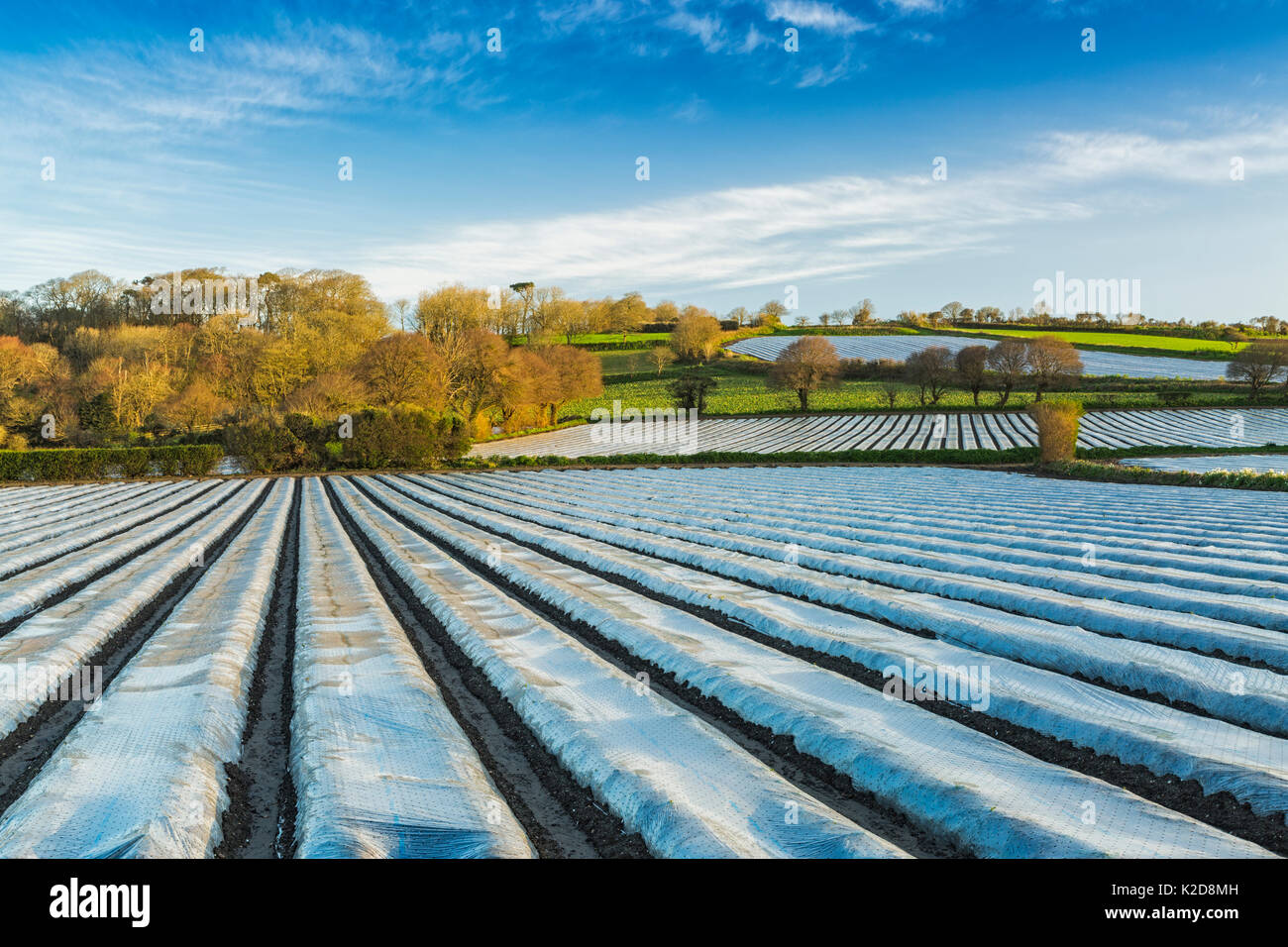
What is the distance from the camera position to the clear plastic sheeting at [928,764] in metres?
3.32

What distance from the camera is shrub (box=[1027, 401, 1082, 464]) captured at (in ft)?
90.6

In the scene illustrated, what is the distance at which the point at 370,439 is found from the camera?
34844mm

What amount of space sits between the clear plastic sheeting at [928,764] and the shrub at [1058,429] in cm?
2584

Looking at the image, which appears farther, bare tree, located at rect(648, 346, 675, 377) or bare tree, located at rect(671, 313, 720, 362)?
bare tree, located at rect(671, 313, 720, 362)

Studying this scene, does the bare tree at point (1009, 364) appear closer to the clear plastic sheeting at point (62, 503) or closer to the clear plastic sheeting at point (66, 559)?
the clear plastic sheeting at point (62, 503)

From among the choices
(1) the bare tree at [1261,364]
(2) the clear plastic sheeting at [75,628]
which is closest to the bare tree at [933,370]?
(1) the bare tree at [1261,364]

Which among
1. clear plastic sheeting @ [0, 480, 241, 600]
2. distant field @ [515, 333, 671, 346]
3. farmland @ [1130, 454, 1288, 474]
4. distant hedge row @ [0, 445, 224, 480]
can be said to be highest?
distant field @ [515, 333, 671, 346]

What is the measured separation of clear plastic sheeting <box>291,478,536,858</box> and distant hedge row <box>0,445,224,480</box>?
30.2m

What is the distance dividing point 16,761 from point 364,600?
3830 millimetres

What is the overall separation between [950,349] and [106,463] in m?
79.6

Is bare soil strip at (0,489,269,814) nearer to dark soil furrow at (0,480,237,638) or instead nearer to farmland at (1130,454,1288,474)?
dark soil furrow at (0,480,237,638)

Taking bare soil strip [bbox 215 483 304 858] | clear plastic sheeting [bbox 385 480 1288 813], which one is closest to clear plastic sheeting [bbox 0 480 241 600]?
bare soil strip [bbox 215 483 304 858]

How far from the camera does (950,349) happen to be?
81.9 metres
